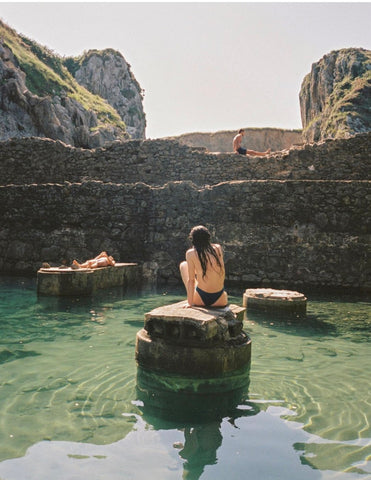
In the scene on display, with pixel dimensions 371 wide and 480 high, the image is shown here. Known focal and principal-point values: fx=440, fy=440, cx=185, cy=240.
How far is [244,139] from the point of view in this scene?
149 ft

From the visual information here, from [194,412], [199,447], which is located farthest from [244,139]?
Result: [199,447]

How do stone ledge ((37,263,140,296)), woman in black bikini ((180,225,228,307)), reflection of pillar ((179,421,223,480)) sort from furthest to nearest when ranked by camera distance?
stone ledge ((37,263,140,296))
woman in black bikini ((180,225,228,307))
reflection of pillar ((179,421,223,480))

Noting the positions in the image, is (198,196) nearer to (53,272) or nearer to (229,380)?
(53,272)

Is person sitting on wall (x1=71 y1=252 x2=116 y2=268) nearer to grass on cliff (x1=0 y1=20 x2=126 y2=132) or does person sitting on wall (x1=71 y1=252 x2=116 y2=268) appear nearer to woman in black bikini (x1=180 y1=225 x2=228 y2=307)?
woman in black bikini (x1=180 y1=225 x2=228 y2=307)

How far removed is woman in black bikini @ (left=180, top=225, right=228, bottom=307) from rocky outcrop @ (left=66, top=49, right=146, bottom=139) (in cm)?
5914

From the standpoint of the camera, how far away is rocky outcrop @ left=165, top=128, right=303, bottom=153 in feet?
145

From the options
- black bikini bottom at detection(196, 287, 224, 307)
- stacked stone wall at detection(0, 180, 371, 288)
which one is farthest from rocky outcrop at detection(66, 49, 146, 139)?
black bikini bottom at detection(196, 287, 224, 307)

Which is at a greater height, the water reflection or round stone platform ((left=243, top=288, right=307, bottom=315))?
round stone platform ((left=243, top=288, right=307, bottom=315))

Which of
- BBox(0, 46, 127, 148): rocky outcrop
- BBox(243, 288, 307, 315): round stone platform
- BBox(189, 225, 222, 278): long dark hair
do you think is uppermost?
BBox(0, 46, 127, 148): rocky outcrop

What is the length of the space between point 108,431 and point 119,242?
9.13 m

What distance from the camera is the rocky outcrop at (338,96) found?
4572 centimetres

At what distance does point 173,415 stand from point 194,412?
179 millimetres

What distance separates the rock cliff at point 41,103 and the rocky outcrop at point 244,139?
7363 mm

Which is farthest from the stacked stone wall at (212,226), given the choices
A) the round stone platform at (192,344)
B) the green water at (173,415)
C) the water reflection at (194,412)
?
the water reflection at (194,412)
